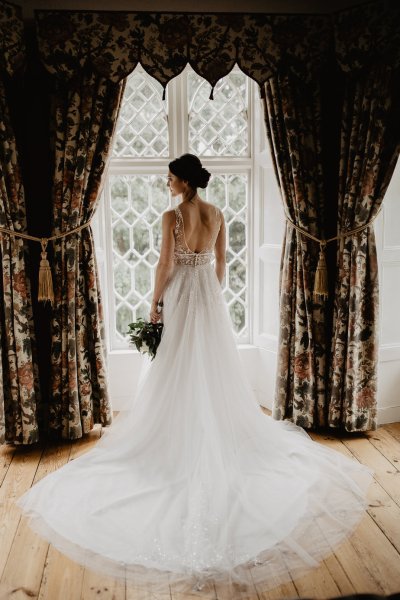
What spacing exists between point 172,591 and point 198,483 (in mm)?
607

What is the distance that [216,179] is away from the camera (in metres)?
4.09

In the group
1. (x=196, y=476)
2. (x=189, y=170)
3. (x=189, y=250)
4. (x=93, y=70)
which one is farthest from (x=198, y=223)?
(x=196, y=476)

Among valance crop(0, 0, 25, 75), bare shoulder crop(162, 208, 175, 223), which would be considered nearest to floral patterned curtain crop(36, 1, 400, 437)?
valance crop(0, 0, 25, 75)

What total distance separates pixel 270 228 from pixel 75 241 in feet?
4.29

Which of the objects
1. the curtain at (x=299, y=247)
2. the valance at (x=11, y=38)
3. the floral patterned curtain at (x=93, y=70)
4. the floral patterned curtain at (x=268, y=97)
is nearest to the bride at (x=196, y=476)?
the curtain at (x=299, y=247)

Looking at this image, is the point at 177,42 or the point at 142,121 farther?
the point at 142,121

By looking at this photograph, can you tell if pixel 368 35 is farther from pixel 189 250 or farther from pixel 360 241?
pixel 189 250

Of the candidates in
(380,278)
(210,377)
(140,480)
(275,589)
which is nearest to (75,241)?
(210,377)

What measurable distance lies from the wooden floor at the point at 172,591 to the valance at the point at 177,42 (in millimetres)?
2289

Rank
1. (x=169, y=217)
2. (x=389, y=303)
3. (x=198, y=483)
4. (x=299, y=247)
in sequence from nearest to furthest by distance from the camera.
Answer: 1. (x=198, y=483)
2. (x=169, y=217)
3. (x=299, y=247)
4. (x=389, y=303)

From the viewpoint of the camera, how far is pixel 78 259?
3506 mm

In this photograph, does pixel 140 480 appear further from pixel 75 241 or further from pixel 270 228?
pixel 270 228

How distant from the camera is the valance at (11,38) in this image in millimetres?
3174

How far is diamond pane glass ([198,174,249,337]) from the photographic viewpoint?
13.5ft
